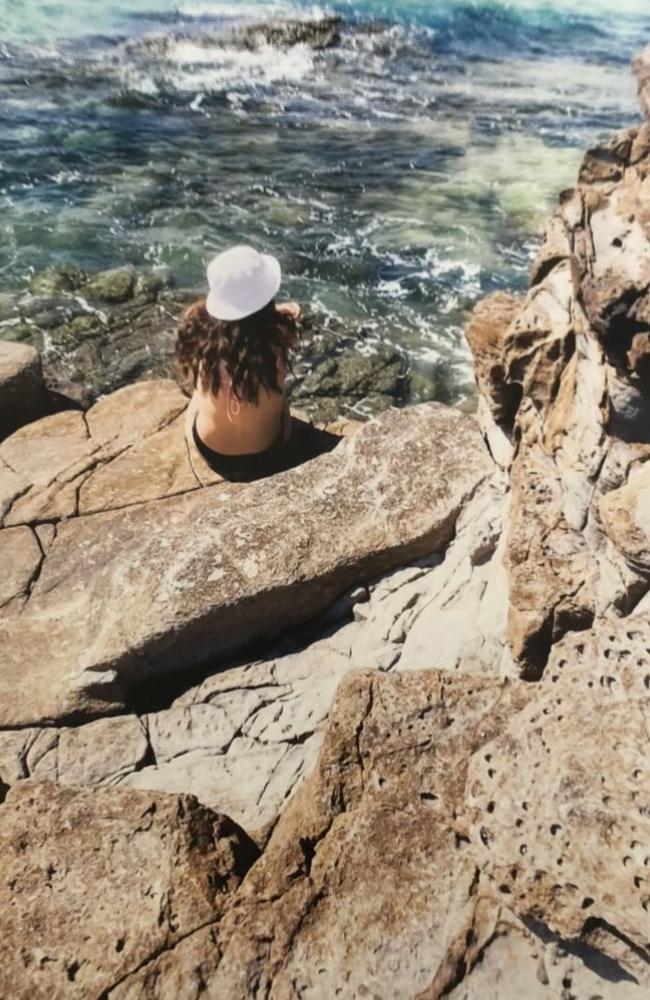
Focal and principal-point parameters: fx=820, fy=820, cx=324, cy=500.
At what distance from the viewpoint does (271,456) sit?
4.88m

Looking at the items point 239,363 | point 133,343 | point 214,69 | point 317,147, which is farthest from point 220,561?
point 214,69

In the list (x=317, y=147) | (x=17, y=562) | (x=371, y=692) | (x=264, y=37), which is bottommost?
(x=17, y=562)

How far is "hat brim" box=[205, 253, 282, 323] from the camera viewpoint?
441 centimetres

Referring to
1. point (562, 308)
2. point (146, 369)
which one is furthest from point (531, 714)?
point (146, 369)

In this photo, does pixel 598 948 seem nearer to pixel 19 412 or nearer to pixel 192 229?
pixel 19 412

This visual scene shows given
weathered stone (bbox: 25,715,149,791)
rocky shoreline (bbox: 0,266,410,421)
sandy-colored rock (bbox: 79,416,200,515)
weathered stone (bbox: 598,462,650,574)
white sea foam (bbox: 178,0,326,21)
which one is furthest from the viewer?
white sea foam (bbox: 178,0,326,21)

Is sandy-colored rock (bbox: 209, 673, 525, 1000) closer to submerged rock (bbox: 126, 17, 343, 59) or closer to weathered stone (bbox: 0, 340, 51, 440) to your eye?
weathered stone (bbox: 0, 340, 51, 440)

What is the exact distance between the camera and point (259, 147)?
1095cm

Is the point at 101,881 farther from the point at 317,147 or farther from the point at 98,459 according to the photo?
the point at 317,147

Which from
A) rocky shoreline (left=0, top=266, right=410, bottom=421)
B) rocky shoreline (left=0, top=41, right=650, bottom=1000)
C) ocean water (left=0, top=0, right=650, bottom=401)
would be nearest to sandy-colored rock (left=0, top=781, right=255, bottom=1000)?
rocky shoreline (left=0, top=41, right=650, bottom=1000)

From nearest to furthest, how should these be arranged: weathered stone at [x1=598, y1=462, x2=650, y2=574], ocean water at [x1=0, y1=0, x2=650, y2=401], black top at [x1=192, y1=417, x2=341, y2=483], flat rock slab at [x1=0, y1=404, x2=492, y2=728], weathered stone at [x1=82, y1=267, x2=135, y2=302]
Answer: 1. weathered stone at [x1=598, y1=462, x2=650, y2=574]
2. flat rock slab at [x1=0, y1=404, x2=492, y2=728]
3. black top at [x1=192, y1=417, x2=341, y2=483]
4. weathered stone at [x1=82, y1=267, x2=135, y2=302]
5. ocean water at [x1=0, y1=0, x2=650, y2=401]

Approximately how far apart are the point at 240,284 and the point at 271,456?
1036mm

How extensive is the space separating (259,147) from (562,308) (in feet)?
28.4

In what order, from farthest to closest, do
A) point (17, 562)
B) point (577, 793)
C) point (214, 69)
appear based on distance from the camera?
point (214, 69), point (17, 562), point (577, 793)
